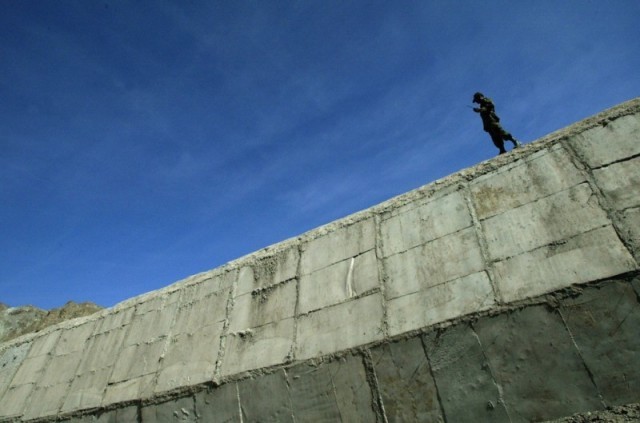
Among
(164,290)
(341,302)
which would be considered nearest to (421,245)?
(341,302)

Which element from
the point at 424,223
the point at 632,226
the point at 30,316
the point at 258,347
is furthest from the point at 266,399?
the point at 30,316

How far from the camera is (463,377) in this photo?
100 inches

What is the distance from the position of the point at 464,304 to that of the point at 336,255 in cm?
133

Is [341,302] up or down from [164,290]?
down

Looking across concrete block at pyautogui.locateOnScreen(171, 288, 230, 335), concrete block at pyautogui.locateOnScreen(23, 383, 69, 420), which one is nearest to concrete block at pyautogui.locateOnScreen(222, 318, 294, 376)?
concrete block at pyautogui.locateOnScreen(171, 288, 230, 335)

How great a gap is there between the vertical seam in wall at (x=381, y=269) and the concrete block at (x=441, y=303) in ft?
0.11

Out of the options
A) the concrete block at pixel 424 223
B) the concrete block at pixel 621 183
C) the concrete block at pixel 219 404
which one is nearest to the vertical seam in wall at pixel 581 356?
the concrete block at pixel 621 183

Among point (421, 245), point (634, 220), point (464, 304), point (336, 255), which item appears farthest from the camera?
point (336, 255)

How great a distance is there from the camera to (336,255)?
3.72 metres

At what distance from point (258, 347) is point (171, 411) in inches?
42.1

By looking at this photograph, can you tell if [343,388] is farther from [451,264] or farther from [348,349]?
[451,264]

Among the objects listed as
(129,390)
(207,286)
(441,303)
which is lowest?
(129,390)

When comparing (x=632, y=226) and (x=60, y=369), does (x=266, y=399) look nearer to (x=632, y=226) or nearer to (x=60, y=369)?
(x=632, y=226)

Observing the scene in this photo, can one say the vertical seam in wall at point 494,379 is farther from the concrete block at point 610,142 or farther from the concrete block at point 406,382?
the concrete block at point 610,142
